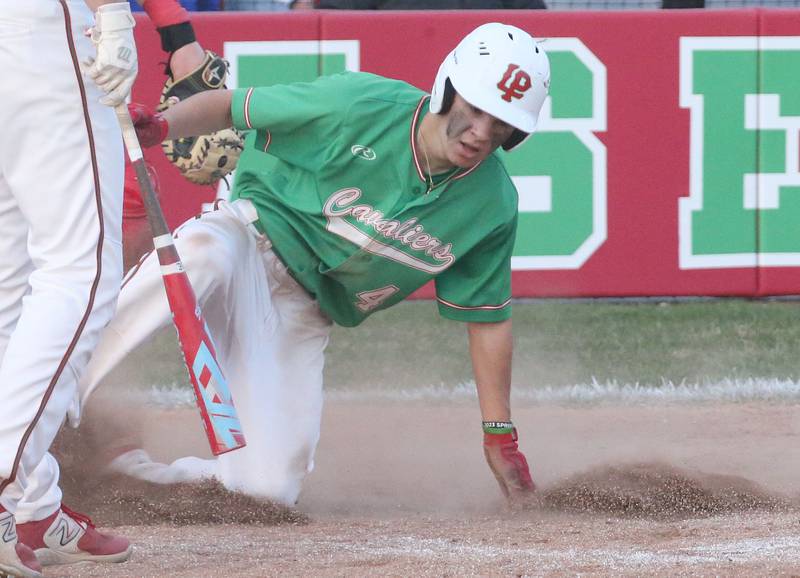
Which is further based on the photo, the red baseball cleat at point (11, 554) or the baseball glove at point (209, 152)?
the baseball glove at point (209, 152)

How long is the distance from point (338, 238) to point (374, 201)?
18 centimetres

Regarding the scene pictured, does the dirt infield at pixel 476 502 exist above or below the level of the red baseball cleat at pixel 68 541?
below

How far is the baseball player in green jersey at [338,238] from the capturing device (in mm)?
4172

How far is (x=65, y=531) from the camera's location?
325cm

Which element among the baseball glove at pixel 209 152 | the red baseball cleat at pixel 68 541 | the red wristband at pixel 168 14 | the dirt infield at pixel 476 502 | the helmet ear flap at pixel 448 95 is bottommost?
the dirt infield at pixel 476 502

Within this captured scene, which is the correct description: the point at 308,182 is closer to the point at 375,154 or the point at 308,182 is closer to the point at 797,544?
the point at 375,154

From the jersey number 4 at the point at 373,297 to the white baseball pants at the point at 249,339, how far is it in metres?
0.19

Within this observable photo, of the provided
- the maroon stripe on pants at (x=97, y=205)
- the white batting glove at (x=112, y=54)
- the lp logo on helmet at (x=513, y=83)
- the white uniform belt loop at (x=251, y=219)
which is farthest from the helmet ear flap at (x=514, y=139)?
the maroon stripe on pants at (x=97, y=205)

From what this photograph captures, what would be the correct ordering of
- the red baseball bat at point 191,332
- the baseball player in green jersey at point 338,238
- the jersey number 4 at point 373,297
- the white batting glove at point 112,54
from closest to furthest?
the white batting glove at point 112,54, the red baseball bat at point 191,332, the baseball player in green jersey at point 338,238, the jersey number 4 at point 373,297

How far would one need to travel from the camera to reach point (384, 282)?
4512 mm

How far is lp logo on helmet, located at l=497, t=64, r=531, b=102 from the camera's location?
4070 mm

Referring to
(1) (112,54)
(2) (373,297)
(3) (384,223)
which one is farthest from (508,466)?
(1) (112,54)

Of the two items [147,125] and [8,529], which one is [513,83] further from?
[8,529]

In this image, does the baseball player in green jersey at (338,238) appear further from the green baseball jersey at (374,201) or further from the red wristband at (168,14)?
the red wristband at (168,14)
